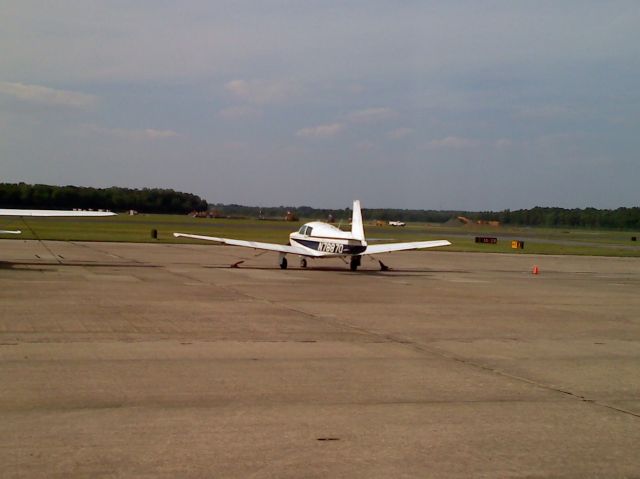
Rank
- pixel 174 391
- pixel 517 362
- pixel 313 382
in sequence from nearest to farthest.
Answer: pixel 174 391, pixel 313 382, pixel 517 362

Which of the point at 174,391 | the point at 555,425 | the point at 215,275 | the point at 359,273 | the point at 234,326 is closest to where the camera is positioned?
the point at 555,425

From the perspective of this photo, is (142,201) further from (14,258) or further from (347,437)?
(347,437)

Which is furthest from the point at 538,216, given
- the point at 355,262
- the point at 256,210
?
the point at 355,262

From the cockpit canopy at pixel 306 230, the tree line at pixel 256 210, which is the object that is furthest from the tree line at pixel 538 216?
the cockpit canopy at pixel 306 230

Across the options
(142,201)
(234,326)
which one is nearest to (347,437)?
(234,326)

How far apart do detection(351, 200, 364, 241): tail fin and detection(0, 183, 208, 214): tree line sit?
180 feet

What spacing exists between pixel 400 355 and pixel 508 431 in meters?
4.28

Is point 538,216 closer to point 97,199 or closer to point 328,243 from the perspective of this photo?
point 97,199

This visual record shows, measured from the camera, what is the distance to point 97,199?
431 ft

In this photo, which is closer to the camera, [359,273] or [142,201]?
[359,273]

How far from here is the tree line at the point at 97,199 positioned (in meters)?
87.2

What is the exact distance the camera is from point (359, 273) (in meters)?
30.7

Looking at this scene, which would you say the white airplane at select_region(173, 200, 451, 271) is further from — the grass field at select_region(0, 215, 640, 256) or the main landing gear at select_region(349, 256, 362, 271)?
the grass field at select_region(0, 215, 640, 256)

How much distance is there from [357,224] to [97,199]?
109m
